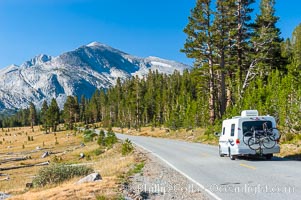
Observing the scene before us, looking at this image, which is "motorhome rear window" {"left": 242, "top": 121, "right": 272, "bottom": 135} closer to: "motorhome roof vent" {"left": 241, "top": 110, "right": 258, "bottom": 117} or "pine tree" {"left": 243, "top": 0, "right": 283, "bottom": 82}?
"motorhome roof vent" {"left": 241, "top": 110, "right": 258, "bottom": 117}

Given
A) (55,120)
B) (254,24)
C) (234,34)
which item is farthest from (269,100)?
(55,120)

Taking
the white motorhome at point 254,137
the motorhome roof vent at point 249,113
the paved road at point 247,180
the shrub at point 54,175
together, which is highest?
the motorhome roof vent at point 249,113

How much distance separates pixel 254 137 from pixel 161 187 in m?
7.49

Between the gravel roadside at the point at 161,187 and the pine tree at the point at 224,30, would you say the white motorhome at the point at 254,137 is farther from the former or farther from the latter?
the pine tree at the point at 224,30

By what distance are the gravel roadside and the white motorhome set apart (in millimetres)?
4148

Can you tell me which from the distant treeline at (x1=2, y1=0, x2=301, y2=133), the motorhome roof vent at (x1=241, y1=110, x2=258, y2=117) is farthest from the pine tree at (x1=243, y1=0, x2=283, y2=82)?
the motorhome roof vent at (x1=241, y1=110, x2=258, y2=117)

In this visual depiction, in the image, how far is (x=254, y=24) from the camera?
42.8 m

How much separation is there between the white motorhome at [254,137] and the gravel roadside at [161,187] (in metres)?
4.15

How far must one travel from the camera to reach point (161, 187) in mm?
12031

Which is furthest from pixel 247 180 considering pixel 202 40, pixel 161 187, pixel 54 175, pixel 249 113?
pixel 202 40

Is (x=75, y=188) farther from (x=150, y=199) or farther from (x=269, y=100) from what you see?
(x=269, y=100)

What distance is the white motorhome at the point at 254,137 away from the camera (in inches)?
695

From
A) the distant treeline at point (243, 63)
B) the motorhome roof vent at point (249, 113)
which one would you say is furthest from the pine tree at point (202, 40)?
the motorhome roof vent at point (249, 113)

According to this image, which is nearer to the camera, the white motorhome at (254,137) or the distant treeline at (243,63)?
the white motorhome at (254,137)
